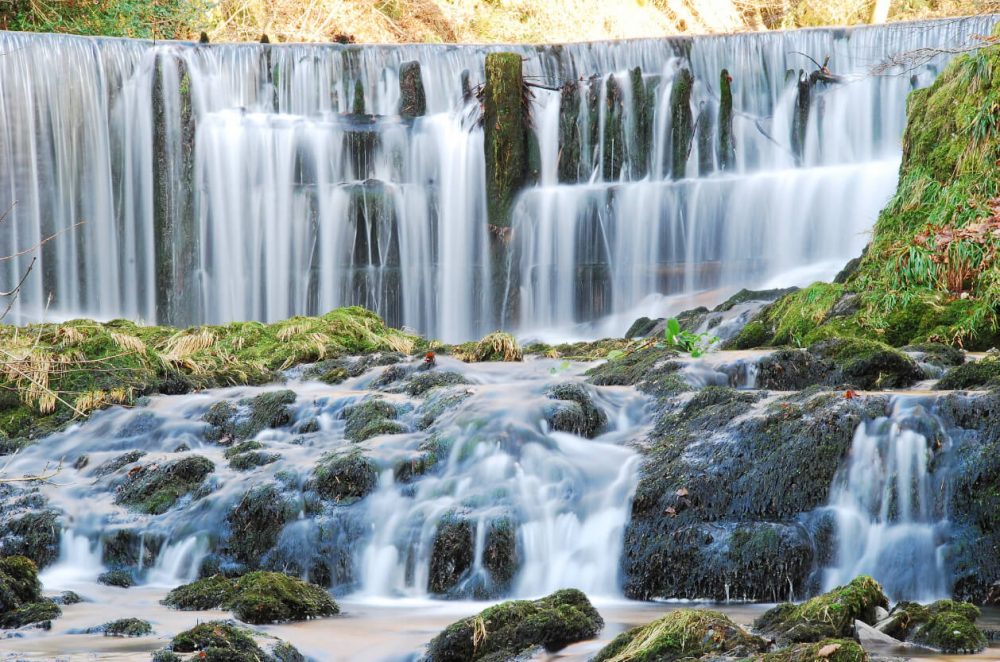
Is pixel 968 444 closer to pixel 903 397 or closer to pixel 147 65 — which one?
pixel 903 397

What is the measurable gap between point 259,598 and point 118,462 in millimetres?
3273

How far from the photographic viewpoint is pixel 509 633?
476 centimetres

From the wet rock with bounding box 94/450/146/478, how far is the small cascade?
518 cm

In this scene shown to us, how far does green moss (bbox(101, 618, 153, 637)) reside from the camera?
5199 millimetres

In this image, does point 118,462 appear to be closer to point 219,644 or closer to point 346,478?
point 346,478

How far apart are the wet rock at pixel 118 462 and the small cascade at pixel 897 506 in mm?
5181

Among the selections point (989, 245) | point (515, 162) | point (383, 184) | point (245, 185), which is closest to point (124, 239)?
point (245, 185)

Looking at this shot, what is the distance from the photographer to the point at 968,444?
6199mm

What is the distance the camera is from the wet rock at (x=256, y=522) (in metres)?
6.87

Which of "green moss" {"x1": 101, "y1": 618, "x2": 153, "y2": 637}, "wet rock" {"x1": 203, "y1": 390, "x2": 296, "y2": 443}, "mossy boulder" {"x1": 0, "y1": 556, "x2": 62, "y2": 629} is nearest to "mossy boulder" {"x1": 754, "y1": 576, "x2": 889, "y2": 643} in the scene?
"green moss" {"x1": 101, "y1": 618, "x2": 153, "y2": 637}

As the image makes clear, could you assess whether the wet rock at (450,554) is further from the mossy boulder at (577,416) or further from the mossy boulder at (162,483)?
the mossy boulder at (162,483)

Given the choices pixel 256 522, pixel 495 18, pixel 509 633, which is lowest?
pixel 256 522

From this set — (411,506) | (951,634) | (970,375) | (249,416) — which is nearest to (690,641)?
(951,634)

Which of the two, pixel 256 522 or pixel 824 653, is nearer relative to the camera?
pixel 824 653
